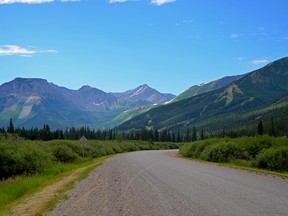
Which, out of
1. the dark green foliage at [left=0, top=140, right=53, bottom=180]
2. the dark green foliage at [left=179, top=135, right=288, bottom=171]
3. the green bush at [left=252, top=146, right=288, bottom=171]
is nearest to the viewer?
the dark green foliage at [left=0, top=140, right=53, bottom=180]

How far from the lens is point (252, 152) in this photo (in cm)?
3647

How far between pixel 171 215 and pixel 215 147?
31215 mm

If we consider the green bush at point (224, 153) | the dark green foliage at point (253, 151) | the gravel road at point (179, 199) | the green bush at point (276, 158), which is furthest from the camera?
the green bush at point (224, 153)

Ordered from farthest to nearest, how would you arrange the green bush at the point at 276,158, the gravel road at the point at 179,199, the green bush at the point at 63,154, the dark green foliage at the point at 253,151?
the green bush at the point at 63,154
the dark green foliage at the point at 253,151
the green bush at the point at 276,158
the gravel road at the point at 179,199

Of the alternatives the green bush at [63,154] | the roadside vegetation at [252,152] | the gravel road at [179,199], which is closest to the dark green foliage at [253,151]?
the roadside vegetation at [252,152]

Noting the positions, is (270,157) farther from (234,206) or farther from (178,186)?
(234,206)

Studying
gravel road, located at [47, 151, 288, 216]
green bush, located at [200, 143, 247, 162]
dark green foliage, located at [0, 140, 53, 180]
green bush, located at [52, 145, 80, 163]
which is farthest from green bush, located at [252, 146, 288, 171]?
green bush, located at [52, 145, 80, 163]

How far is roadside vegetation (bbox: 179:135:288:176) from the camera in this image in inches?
1137

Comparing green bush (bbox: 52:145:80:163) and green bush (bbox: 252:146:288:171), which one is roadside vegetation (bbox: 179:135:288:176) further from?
A: green bush (bbox: 52:145:80:163)

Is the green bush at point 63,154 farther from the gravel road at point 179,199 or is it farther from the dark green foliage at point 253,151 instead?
the gravel road at point 179,199

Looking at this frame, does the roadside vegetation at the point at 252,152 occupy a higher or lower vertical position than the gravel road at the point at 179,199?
higher

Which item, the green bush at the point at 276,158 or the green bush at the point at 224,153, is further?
the green bush at the point at 224,153

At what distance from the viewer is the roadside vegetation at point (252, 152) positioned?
2889cm

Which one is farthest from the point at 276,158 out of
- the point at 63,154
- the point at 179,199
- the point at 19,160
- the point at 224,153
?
the point at 63,154
